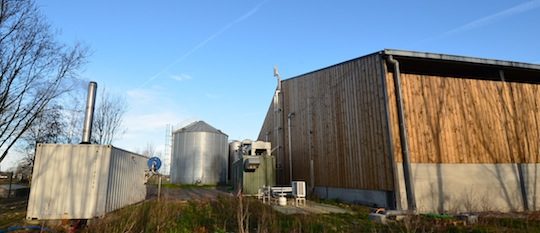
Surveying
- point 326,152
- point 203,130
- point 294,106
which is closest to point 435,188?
point 326,152

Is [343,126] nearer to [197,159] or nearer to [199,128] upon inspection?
[197,159]

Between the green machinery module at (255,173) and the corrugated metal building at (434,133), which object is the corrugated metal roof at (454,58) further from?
the green machinery module at (255,173)

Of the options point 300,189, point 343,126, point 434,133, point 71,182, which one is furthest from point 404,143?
point 71,182

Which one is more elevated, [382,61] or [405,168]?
[382,61]

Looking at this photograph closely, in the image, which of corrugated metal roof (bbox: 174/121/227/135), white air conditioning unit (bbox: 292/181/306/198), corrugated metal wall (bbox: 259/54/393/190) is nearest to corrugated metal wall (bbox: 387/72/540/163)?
corrugated metal wall (bbox: 259/54/393/190)

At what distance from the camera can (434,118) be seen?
1364cm

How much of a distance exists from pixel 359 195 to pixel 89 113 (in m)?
12.6

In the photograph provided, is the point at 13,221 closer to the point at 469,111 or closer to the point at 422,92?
the point at 422,92

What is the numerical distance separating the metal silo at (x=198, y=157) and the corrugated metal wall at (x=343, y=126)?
17.3 meters

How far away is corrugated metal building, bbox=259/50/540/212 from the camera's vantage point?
12.9 meters

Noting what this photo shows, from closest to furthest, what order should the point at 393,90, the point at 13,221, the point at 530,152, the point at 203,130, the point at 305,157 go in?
the point at 13,221, the point at 393,90, the point at 530,152, the point at 305,157, the point at 203,130

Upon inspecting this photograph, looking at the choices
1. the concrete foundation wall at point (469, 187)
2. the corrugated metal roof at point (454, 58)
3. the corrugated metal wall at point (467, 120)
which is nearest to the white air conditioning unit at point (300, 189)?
the concrete foundation wall at point (469, 187)

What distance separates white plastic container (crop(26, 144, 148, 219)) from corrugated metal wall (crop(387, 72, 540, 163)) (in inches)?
447

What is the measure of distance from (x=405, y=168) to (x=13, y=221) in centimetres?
1467
